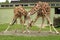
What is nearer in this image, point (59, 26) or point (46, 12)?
point (46, 12)

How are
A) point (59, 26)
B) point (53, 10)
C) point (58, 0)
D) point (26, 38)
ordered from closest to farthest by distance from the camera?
point (26, 38) < point (59, 26) < point (53, 10) < point (58, 0)

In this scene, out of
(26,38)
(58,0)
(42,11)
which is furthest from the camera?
(58,0)

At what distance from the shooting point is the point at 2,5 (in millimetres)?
31031

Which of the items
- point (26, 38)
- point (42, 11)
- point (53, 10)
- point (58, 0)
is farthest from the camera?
point (58, 0)

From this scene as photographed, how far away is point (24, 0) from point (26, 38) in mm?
18604

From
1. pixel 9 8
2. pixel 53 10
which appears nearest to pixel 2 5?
pixel 9 8

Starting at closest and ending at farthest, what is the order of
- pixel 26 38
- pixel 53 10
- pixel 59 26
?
pixel 26 38
pixel 59 26
pixel 53 10

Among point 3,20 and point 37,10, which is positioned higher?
point 37,10

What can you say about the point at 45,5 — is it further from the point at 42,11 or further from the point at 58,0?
the point at 58,0

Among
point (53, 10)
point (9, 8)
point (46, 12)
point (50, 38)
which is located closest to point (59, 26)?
point (53, 10)

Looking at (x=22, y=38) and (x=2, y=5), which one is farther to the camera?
(x=2, y=5)

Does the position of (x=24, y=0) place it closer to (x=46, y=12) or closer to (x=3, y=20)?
(x=3, y=20)

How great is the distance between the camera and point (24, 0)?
33406mm

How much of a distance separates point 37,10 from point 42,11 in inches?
11.9
